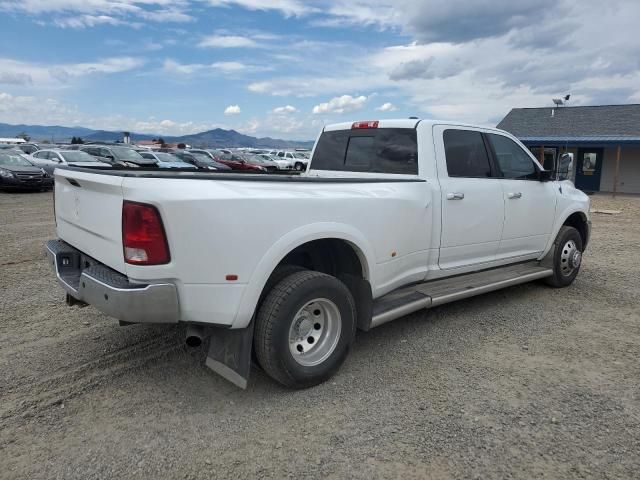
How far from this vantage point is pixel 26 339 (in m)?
4.43

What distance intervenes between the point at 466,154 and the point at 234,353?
3049 millimetres

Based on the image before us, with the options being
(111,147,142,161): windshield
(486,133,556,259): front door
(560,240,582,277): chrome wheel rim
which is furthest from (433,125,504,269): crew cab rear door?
(111,147,142,161): windshield

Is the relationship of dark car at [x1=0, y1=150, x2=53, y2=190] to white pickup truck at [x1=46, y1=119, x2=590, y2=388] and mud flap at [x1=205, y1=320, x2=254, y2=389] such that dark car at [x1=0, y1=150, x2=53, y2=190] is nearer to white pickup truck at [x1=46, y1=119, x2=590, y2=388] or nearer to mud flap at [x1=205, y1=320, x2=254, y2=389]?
white pickup truck at [x1=46, y1=119, x2=590, y2=388]

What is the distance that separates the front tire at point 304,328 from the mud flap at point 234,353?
115 millimetres

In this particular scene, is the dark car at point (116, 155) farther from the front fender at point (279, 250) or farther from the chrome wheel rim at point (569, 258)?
the front fender at point (279, 250)

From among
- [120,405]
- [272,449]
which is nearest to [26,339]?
[120,405]

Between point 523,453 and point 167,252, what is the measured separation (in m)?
2.32

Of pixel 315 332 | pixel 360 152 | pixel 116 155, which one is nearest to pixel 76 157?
pixel 116 155

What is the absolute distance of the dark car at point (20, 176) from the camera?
18.6m

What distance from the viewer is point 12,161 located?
776 inches

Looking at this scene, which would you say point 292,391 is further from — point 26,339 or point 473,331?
point 26,339

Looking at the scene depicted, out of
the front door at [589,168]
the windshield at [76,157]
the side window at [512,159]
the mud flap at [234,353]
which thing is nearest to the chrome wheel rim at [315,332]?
the mud flap at [234,353]

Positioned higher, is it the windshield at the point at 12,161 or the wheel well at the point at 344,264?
the windshield at the point at 12,161

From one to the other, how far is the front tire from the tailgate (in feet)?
3.18
